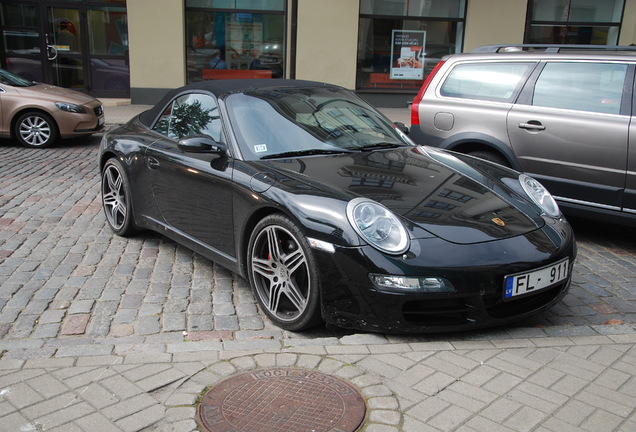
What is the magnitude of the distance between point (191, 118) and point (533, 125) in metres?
3.12

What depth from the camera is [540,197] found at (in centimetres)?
439

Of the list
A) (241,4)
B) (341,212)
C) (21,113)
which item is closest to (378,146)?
(341,212)

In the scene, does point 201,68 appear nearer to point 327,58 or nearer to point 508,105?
point 327,58

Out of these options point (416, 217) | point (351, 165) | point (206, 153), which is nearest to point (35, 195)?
point (206, 153)

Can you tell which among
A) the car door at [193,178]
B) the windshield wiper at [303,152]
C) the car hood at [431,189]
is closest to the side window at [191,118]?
the car door at [193,178]

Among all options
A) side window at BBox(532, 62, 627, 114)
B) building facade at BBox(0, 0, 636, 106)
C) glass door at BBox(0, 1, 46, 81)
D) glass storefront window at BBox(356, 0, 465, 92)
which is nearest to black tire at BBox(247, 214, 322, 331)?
side window at BBox(532, 62, 627, 114)

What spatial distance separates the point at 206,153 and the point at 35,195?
3796 millimetres

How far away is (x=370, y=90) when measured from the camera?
16.3 metres

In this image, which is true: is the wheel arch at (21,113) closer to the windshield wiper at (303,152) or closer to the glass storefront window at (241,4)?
the glass storefront window at (241,4)

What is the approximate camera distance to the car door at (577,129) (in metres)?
5.48

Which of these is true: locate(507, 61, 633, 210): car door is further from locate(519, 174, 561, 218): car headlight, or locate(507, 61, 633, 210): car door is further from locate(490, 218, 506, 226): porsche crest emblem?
locate(490, 218, 506, 226): porsche crest emblem

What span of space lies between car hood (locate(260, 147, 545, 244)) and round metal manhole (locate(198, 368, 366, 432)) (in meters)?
1.04

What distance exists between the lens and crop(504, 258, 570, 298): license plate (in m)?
3.58

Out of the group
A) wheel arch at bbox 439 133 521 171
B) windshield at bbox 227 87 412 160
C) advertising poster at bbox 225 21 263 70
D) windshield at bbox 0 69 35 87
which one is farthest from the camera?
advertising poster at bbox 225 21 263 70
